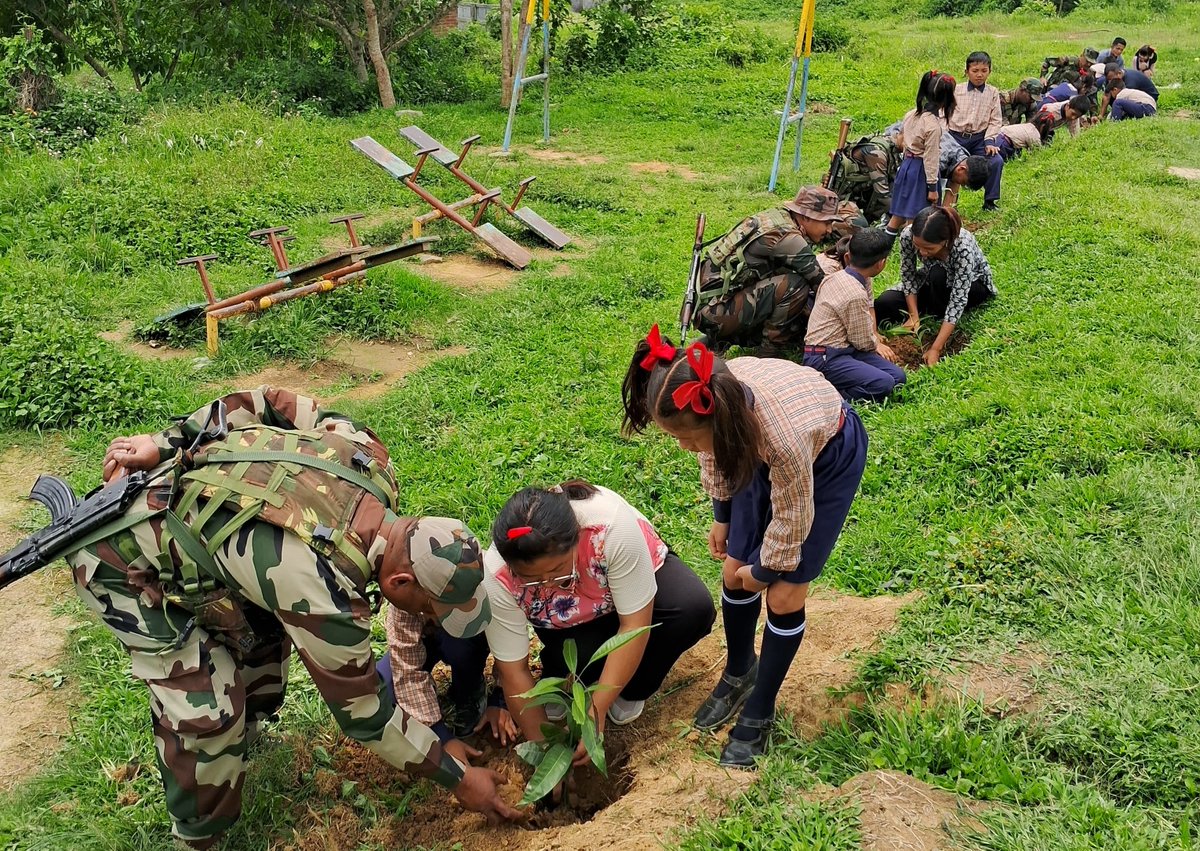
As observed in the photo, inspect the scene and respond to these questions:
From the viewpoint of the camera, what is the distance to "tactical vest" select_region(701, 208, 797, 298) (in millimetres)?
5613

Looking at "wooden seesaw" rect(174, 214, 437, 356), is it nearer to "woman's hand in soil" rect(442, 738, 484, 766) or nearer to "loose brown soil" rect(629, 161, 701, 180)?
"woman's hand in soil" rect(442, 738, 484, 766)

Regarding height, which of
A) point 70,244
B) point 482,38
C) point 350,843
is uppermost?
point 482,38

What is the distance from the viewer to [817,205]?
569 cm

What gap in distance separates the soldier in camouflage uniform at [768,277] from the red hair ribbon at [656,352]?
11.1 feet

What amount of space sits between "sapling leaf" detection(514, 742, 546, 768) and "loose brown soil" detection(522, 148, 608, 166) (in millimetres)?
9032

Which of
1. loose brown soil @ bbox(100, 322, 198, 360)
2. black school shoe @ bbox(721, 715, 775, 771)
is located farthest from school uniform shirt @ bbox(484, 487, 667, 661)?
loose brown soil @ bbox(100, 322, 198, 360)

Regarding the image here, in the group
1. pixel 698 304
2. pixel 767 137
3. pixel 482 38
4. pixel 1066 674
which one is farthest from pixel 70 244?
pixel 482 38

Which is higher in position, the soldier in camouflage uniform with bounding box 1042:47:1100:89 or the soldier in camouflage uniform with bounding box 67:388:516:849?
the soldier in camouflage uniform with bounding box 1042:47:1100:89

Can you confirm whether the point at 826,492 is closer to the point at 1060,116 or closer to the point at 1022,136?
the point at 1022,136

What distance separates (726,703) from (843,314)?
2.69 m

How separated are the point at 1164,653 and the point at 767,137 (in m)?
10.3

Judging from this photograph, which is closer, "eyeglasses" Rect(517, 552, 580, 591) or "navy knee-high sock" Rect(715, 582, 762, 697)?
"eyeglasses" Rect(517, 552, 580, 591)

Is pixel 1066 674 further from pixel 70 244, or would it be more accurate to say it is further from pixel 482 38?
pixel 482 38

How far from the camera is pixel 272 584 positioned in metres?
2.26
